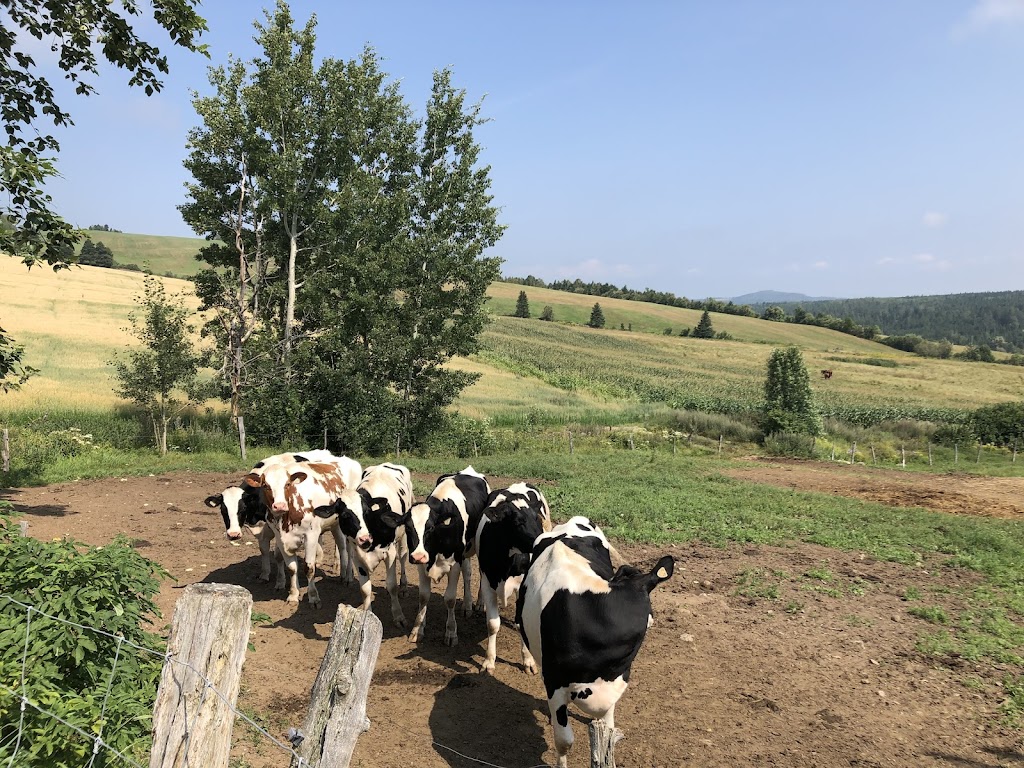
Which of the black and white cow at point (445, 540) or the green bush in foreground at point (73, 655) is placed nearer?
the green bush in foreground at point (73, 655)

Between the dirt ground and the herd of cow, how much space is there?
0.47m

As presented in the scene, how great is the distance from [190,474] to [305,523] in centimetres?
949

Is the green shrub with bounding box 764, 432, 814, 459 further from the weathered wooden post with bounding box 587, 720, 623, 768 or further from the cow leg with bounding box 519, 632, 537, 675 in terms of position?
the weathered wooden post with bounding box 587, 720, 623, 768

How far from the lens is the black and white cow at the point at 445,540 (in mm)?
7773

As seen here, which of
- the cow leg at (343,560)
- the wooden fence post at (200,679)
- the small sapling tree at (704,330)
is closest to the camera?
the wooden fence post at (200,679)

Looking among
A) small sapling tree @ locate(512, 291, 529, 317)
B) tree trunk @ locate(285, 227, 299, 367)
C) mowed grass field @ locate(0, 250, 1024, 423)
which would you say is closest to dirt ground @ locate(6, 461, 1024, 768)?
tree trunk @ locate(285, 227, 299, 367)

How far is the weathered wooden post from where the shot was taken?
13.4ft

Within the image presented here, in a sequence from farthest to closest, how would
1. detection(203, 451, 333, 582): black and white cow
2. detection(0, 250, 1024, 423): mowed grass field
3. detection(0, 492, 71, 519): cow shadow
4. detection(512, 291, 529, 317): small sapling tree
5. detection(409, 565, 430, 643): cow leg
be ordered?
detection(512, 291, 529, 317): small sapling tree, detection(0, 250, 1024, 423): mowed grass field, detection(0, 492, 71, 519): cow shadow, detection(203, 451, 333, 582): black and white cow, detection(409, 565, 430, 643): cow leg

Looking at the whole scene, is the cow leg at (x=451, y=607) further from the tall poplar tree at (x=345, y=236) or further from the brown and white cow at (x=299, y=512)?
the tall poplar tree at (x=345, y=236)

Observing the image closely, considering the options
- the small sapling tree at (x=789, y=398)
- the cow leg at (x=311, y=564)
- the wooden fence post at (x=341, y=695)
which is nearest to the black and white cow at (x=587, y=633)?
the wooden fence post at (x=341, y=695)

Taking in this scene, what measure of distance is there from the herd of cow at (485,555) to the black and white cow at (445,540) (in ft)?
0.04

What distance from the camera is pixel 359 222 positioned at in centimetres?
2370

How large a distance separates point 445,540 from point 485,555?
1.99ft

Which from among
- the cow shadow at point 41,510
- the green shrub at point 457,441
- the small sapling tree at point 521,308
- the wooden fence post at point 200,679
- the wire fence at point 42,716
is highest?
the small sapling tree at point 521,308
